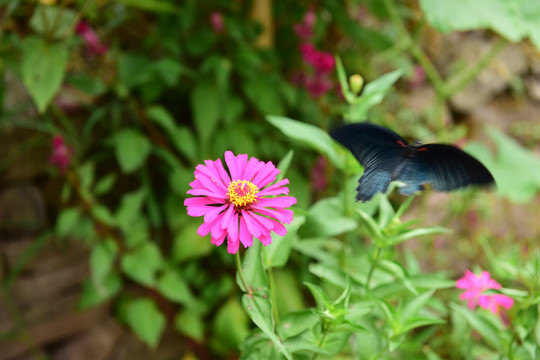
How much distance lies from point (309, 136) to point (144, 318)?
2.26 ft

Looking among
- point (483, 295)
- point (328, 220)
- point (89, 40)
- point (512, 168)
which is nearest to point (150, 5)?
point (89, 40)

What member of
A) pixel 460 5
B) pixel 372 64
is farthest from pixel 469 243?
pixel 460 5

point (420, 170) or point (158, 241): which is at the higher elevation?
point (420, 170)

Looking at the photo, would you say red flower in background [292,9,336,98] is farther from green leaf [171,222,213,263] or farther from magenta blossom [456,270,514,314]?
magenta blossom [456,270,514,314]

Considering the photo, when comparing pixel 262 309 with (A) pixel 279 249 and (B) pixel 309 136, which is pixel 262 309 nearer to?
(A) pixel 279 249

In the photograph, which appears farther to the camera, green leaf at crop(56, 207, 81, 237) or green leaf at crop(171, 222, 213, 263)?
green leaf at crop(171, 222, 213, 263)

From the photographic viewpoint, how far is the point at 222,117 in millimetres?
1231

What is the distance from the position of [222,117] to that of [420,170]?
32.9 inches

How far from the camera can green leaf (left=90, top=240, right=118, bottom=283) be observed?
1.02 metres

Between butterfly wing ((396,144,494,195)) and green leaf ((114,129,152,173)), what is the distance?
0.78 metres

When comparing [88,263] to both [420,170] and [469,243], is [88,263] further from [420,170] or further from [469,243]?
[469,243]

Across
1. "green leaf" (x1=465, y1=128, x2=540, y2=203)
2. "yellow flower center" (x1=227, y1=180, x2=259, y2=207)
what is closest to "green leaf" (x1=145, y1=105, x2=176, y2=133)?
"yellow flower center" (x1=227, y1=180, x2=259, y2=207)

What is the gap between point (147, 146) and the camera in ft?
3.71

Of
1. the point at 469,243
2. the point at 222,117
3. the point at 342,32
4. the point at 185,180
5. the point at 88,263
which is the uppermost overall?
the point at 342,32
